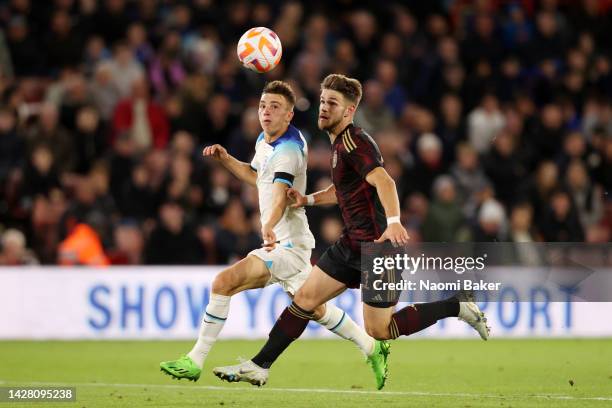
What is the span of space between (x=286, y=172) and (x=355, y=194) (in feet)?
2.13

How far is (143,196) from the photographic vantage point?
52.5ft

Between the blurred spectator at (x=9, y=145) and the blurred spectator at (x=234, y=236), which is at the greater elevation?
the blurred spectator at (x=9, y=145)

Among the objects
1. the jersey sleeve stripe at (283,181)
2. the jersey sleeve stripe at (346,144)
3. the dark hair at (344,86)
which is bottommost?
the jersey sleeve stripe at (283,181)

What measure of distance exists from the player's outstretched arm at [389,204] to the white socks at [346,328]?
3.55 ft

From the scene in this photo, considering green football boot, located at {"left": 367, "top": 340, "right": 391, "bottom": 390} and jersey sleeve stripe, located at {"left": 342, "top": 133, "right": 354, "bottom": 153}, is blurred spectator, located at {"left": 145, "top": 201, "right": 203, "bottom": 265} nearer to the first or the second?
green football boot, located at {"left": 367, "top": 340, "right": 391, "bottom": 390}

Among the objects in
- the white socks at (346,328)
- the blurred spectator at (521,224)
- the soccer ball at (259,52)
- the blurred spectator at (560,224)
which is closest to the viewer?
the white socks at (346,328)

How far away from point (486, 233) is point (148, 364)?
5.48 metres

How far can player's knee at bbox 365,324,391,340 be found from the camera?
29.7 ft

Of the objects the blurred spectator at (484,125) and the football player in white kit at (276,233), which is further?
the blurred spectator at (484,125)

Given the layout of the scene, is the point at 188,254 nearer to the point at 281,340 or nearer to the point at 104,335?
the point at 104,335

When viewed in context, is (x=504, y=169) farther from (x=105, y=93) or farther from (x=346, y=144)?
(x=346, y=144)

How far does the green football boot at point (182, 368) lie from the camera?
346 inches

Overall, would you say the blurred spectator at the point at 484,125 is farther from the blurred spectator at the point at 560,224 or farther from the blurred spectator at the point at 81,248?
the blurred spectator at the point at 81,248

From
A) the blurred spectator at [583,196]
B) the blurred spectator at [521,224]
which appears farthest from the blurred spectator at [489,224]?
the blurred spectator at [583,196]
